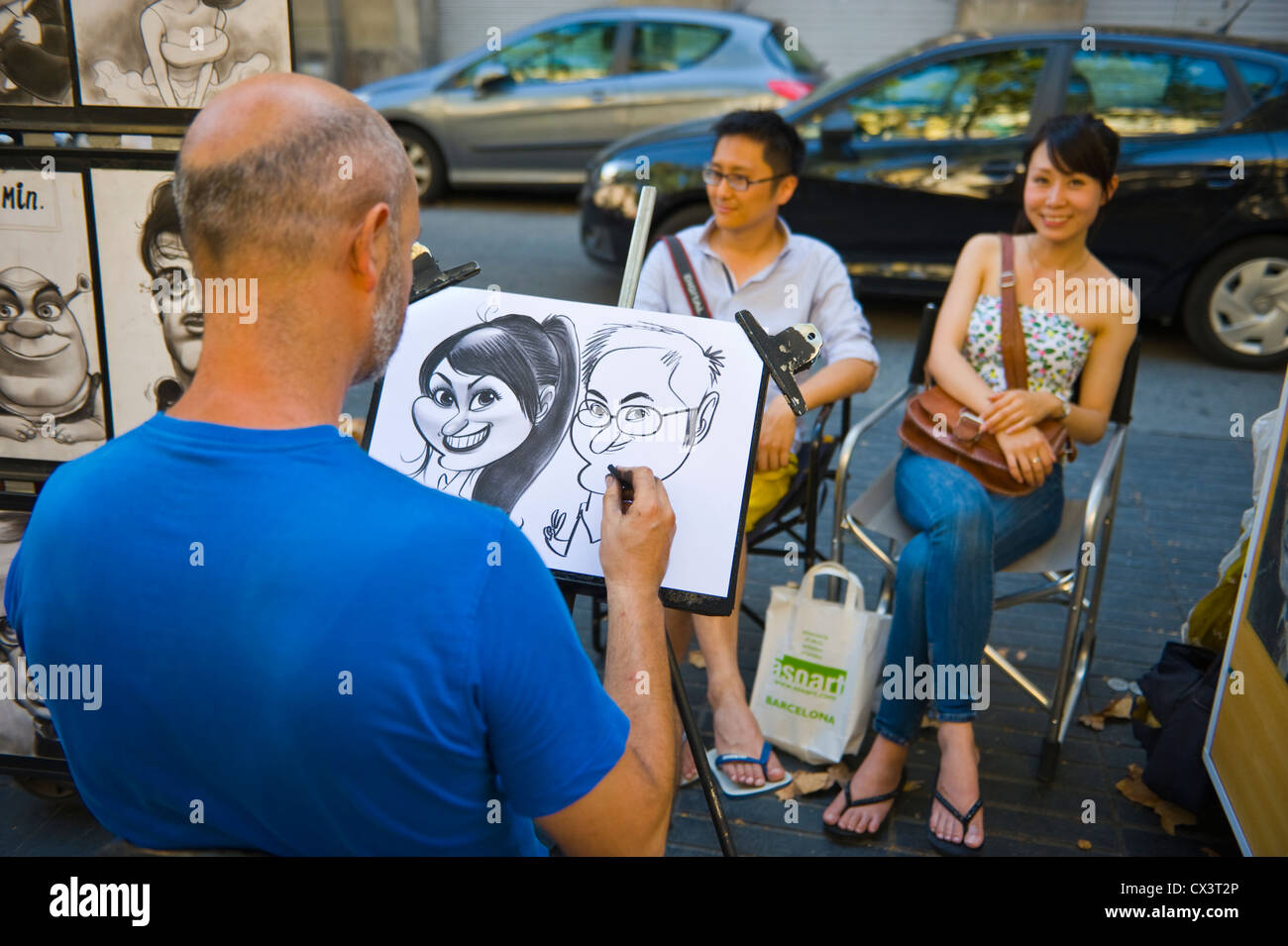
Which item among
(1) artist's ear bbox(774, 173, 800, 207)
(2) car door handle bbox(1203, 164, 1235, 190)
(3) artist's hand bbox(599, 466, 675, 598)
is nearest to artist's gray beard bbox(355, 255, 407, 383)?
(3) artist's hand bbox(599, 466, 675, 598)

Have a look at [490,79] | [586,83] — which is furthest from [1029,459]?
[490,79]

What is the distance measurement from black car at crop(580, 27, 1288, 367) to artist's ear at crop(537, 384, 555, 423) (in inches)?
182

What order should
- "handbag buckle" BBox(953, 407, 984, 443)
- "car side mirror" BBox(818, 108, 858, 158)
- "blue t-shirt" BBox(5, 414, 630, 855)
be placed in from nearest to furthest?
"blue t-shirt" BBox(5, 414, 630, 855)
"handbag buckle" BBox(953, 407, 984, 443)
"car side mirror" BBox(818, 108, 858, 158)

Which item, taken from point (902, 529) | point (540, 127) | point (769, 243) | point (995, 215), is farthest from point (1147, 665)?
point (540, 127)

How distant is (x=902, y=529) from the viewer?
300 centimetres

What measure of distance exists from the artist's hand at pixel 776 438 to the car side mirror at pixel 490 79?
7136mm

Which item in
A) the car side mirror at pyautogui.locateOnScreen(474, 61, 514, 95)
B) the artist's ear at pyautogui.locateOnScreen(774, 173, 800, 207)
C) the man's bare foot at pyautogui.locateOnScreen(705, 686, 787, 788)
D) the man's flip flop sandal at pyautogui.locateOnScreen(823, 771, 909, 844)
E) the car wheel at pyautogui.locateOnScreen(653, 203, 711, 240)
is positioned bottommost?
the man's flip flop sandal at pyautogui.locateOnScreen(823, 771, 909, 844)

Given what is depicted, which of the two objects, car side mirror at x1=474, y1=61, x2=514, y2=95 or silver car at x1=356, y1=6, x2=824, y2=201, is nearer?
silver car at x1=356, y1=6, x2=824, y2=201

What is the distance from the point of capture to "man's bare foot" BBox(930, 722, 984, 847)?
8.59 ft

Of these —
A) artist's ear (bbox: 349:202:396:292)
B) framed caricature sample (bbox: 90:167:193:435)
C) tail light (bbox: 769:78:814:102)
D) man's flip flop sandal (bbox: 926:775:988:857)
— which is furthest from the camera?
tail light (bbox: 769:78:814:102)

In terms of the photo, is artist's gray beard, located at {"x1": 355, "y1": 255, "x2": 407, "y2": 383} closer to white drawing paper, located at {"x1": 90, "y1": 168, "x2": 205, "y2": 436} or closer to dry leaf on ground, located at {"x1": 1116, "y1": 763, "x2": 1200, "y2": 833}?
white drawing paper, located at {"x1": 90, "y1": 168, "x2": 205, "y2": 436}

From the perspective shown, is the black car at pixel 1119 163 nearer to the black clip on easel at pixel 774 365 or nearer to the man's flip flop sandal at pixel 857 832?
the man's flip flop sandal at pixel 857 832
